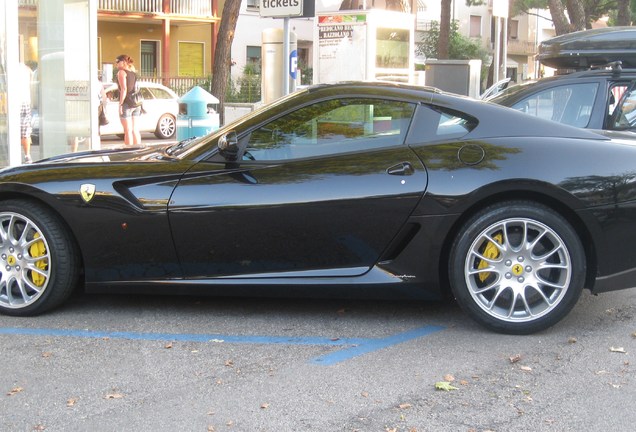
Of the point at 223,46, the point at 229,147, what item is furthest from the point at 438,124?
the point at 223,46

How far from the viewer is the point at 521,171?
4.87 meters

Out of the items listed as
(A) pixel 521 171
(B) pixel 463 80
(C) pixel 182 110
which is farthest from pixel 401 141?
(B) pixel 463 80

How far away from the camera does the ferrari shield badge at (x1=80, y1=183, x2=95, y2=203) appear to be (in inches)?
203

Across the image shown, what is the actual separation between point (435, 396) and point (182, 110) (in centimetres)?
731

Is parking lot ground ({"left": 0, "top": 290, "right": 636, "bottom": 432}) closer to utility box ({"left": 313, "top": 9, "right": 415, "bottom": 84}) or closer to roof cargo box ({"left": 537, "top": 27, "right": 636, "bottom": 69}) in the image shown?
roof cargo box ({"left": 537, "top": 27, "right": 636, "bottom": 69})

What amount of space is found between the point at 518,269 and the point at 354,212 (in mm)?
1000

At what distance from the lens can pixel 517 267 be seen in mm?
4930

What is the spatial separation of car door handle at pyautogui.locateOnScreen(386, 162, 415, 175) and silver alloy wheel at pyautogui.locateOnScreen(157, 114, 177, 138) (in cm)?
1799

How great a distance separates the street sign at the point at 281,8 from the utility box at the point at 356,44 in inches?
201

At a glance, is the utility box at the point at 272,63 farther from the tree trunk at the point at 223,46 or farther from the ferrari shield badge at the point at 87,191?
the ferrari shield badge at the point at 87,191

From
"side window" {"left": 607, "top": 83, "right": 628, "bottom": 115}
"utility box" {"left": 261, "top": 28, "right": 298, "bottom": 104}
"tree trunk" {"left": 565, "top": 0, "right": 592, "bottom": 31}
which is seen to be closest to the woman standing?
"utility box" {"left": 261, "top": 28, "right": 298, "bottom": 104}

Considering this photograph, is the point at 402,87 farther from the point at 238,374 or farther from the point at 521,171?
the point at 238,374

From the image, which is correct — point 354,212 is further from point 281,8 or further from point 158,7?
point 158,7

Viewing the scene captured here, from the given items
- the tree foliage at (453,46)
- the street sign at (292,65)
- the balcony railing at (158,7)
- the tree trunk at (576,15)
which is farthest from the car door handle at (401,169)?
the tree foliage at (453,46)
